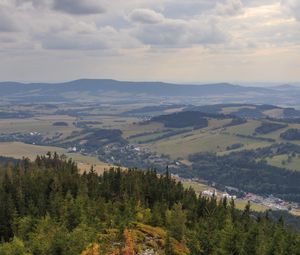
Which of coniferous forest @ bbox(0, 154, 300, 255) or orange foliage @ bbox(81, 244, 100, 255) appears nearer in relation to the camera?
orange foliage @ bbox(81, 244, 100, 255)

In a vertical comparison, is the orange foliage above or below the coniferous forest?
above

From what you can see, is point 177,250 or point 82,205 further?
point 82,205

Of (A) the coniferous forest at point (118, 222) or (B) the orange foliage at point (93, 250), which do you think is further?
(A) the coniferous forest at point (118, 222)

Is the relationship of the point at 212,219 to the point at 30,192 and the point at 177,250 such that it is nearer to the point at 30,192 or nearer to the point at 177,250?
the point at 177,250

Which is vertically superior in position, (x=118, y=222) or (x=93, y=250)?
(x=93, y=250)

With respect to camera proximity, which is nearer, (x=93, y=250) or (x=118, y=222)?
(x=93, y=250)

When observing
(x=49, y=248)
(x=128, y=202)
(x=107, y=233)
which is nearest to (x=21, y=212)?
(x=128, y=202)

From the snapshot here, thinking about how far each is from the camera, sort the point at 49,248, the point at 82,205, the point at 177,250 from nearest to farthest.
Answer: the point at 49,248
the point at 177,250
the point at 82,205

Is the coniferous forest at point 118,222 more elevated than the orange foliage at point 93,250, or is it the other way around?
the orange foliage at point 93,250
